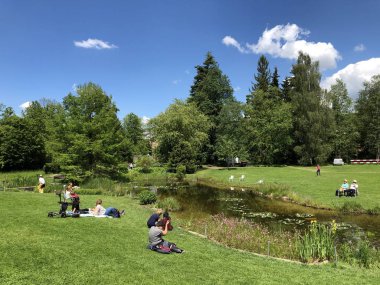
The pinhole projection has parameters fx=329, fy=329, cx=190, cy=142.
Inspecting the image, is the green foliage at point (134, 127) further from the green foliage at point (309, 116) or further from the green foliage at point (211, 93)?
the green foliage at point (309, 116)

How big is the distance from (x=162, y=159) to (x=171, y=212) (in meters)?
35.9

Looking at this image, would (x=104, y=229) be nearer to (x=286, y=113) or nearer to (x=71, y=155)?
(x=71, y=155)

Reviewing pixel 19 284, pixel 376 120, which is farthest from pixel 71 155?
pixel 376 120

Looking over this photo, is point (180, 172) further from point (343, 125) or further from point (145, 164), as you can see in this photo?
point (343, 125)

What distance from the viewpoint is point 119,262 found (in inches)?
416

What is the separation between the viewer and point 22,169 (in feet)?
193

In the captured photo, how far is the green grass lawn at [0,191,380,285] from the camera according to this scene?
30.3ft

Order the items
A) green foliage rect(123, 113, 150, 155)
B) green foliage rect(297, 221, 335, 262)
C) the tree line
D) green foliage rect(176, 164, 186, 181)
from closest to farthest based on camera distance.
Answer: green foliage rect(297, 221, 335, 262), green foliage rect(176, 164, 186, 181), the tree line, green foliage rect(123, 113, 150, 155)

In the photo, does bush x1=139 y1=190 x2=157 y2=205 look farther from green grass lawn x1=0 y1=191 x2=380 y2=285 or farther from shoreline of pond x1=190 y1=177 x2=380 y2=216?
shoreline of pond x1=190 y1=177 x2=380 y2=216

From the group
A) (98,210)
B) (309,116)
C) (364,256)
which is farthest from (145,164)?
(364,256)

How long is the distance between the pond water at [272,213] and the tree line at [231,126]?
14860mm

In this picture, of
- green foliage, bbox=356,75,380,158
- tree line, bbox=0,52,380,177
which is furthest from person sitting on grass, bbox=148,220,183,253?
green foliage, bbox=356,75,380,158

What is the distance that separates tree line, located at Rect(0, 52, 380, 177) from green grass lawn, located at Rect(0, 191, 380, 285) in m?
28.2

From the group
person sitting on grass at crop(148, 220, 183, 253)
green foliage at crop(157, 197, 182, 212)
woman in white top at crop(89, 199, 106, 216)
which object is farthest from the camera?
green foliage at crop(157, 197, 182, 212)
